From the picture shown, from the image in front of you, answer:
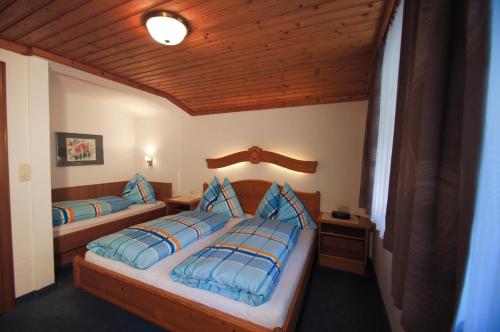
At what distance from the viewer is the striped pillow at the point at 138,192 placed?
12.4 feet

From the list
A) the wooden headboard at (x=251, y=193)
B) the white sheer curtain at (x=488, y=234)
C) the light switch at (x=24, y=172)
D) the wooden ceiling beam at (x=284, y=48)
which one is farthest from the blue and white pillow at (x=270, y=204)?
the light switch at (x=24, y=172)

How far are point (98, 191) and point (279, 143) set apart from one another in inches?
134

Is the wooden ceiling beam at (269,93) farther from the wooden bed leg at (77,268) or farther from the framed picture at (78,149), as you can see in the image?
the wooden bed leg at (77,268)

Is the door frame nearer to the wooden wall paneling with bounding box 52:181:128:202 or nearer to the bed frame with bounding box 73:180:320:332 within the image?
the bed frame with bounding box 73:180:320:332

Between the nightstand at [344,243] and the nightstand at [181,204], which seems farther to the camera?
the nightstand at [181,204]

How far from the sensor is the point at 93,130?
11.8 ft

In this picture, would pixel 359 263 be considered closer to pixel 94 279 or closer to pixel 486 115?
pixel 486 115

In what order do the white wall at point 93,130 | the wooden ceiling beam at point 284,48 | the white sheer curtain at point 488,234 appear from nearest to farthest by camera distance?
the white sheer curtain at point 488,234 < the wooden ceiling beam at point 284,48 < the white wall at point 93,130

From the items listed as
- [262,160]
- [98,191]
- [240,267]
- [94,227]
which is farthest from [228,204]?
[98,191]

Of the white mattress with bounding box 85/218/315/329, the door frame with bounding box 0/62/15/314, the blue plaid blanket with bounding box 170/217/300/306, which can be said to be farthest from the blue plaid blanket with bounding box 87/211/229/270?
the door frame with bounding box 0/62/15/314

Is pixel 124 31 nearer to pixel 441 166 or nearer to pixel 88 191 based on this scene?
pixel 441 166

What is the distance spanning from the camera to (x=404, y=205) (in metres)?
0.74

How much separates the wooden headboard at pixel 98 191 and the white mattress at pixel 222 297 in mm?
1860

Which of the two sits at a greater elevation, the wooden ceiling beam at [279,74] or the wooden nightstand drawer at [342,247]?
the wooden ceiling beam at [279,74]
